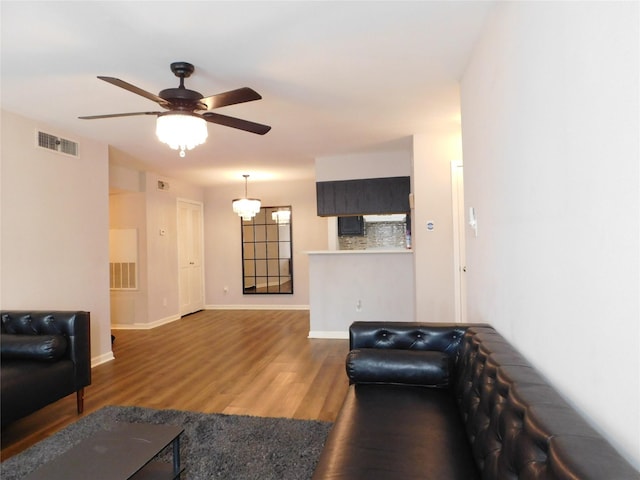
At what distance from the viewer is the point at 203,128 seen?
91.9 inches

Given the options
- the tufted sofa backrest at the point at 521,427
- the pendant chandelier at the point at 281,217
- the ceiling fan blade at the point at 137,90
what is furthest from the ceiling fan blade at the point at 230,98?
the pendant chandelier at the point at 281,217

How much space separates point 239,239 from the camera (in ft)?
24.8

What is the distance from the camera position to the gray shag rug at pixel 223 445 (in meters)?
2.01

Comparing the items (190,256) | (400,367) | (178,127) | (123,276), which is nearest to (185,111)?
(178,127)

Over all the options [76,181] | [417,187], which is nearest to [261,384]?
[417,187]

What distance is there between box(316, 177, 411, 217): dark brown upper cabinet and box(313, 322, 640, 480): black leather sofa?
310 centimetres

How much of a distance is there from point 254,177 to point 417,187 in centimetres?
355

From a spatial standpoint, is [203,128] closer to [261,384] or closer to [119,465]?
[119,465]

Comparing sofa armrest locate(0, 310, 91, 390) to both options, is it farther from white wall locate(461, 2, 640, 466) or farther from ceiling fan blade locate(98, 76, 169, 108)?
white wall locate(461, 2, 640, 466)

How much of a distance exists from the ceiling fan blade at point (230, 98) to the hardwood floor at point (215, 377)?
2.19m

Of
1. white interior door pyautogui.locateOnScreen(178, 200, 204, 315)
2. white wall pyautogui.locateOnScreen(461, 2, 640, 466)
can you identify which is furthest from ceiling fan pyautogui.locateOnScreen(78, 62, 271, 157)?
white interior door pyautogui.locateOnScreen(178, 200, 204, 315)

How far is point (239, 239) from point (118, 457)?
6121mm

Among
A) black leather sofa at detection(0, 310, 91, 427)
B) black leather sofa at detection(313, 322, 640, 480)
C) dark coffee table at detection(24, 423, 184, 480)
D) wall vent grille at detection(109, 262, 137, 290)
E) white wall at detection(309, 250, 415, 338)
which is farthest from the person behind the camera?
wall vent grille at detection(109, 262, 137, 290)

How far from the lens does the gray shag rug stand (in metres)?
2.01
